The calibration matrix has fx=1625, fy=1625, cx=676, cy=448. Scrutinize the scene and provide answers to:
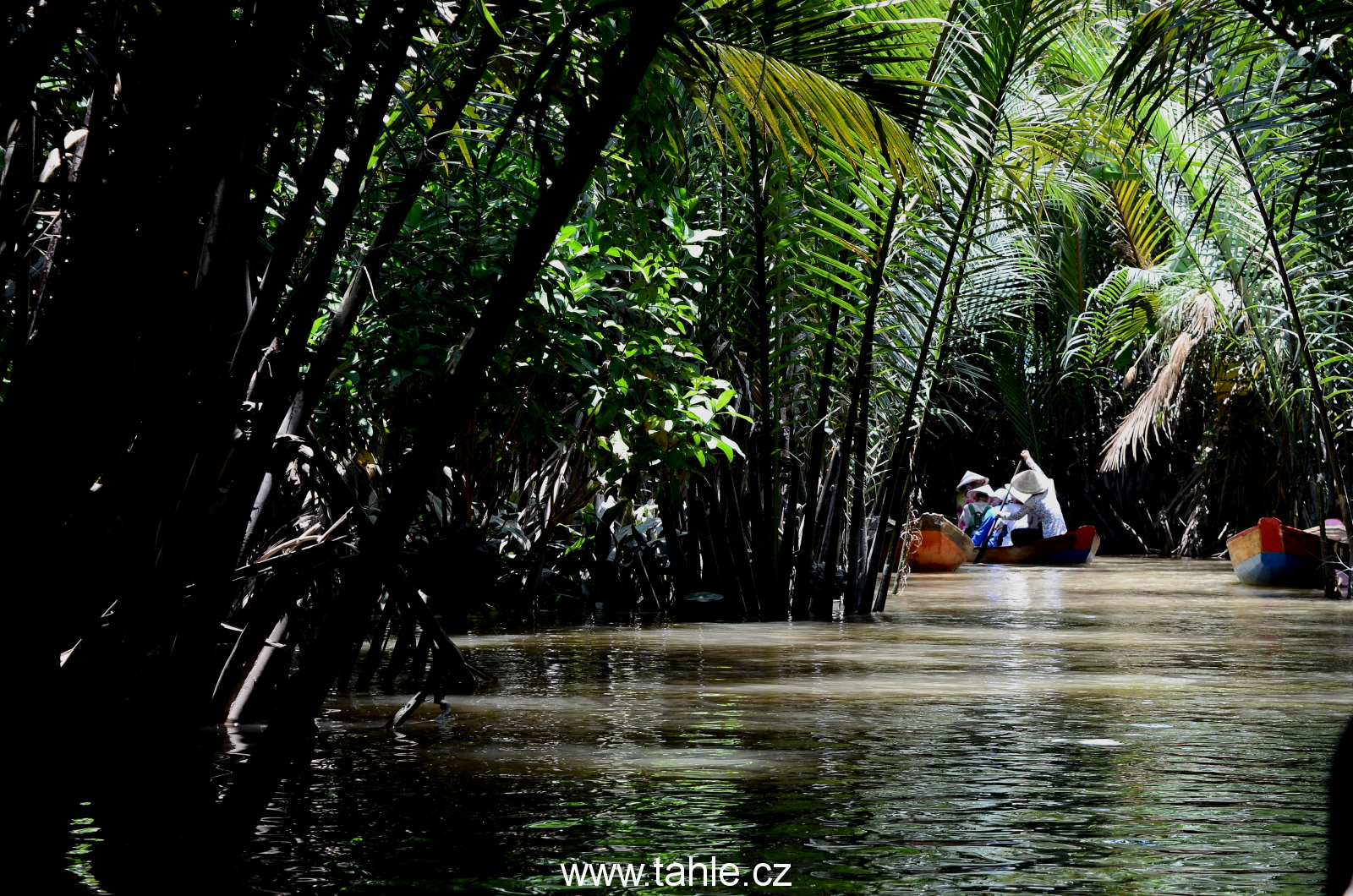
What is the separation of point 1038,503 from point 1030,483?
0.29 metres

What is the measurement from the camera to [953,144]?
7516mm

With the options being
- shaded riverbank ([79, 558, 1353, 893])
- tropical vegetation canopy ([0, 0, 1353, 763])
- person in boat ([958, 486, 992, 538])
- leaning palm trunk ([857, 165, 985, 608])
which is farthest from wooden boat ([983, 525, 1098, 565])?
shaded riverbank ([79, 558, 1353, 893])

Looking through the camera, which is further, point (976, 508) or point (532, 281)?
point (976, 508)

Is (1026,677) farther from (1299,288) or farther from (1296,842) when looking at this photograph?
(1299,288)

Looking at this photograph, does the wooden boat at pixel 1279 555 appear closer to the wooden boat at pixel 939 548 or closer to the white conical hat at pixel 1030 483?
the wooden boat at pixel 939 548

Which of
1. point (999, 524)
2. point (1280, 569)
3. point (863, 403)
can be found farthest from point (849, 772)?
point (999, 524)

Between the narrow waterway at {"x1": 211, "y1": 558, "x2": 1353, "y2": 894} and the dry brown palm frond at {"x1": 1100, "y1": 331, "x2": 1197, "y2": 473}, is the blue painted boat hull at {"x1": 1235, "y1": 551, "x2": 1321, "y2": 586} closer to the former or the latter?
the dry brown palm frond at {"x1": 1100, "y1": 331, "x2": 1197, "y2": 473}

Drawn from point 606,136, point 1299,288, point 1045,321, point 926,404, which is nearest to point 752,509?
point 926,404

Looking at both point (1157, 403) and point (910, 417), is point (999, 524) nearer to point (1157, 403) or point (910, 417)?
point (1157, 403)

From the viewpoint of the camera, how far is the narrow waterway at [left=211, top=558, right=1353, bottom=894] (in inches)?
131

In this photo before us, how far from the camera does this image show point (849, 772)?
4.42 metres

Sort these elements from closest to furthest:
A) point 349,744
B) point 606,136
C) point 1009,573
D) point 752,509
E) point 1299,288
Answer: point 606,136
point 349,744
point 752,509
point 1299,288
point 1009,573

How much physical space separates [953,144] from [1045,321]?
17.7 meters

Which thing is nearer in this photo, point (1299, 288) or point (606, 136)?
point (606, 136)
